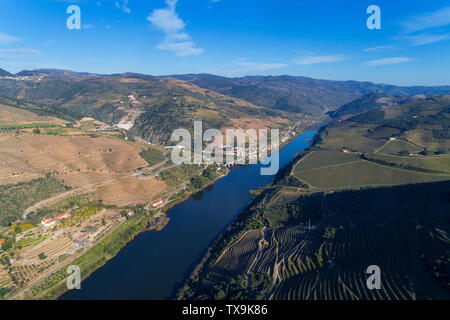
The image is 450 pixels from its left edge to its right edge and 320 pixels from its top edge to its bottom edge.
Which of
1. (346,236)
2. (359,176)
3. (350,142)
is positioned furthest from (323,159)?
(346,236)

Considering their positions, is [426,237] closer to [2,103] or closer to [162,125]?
[162,125]

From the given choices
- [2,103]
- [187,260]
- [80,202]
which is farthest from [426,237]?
[2,103]

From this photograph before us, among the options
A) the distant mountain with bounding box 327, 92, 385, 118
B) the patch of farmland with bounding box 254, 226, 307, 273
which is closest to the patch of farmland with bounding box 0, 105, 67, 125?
the patch of farmland with bounding box 254, 226, 307, 273

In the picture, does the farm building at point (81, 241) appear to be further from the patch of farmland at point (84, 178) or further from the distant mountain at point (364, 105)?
the distant mountain at point (364, 105)

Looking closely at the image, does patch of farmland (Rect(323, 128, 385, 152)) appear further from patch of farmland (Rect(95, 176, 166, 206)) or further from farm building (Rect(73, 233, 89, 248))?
farm building (Rect(73, 233, 89, 248))

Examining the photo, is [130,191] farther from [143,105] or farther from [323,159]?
[143,105]
